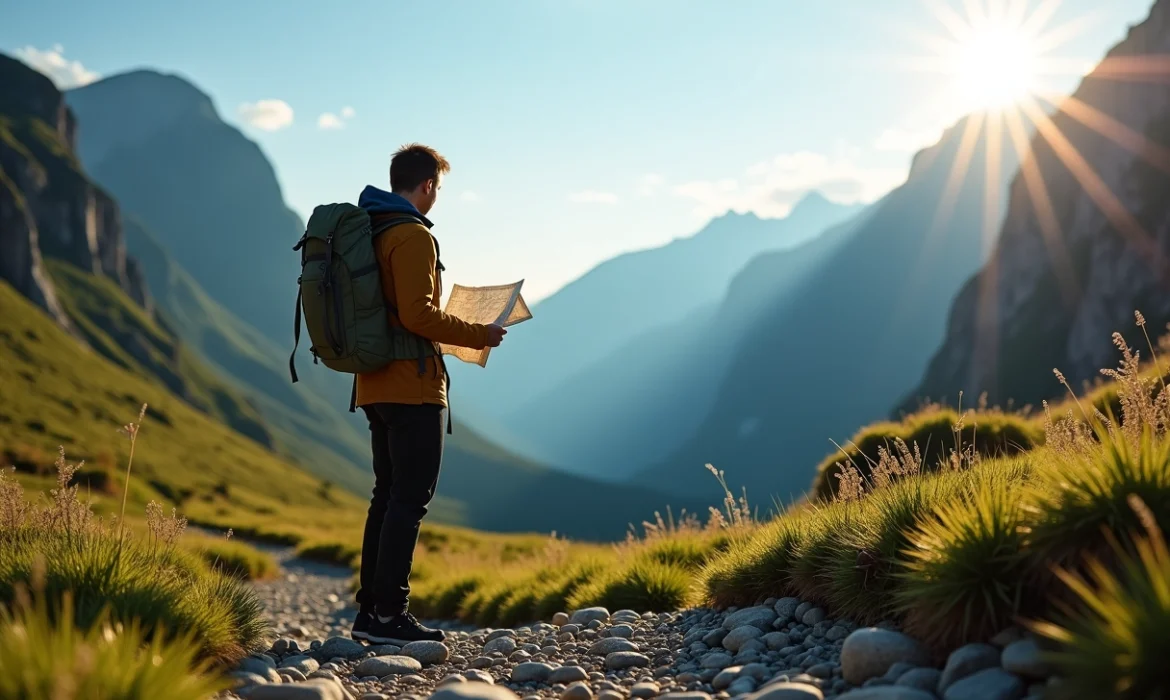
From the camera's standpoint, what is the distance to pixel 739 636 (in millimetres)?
6531

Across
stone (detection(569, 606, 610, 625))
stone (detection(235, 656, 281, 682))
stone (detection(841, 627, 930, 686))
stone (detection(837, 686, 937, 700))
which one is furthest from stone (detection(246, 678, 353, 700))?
stone (detection(569, 606, 610, 625))

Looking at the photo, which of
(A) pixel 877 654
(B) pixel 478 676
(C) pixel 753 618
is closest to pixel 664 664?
(C) pixel 753 618

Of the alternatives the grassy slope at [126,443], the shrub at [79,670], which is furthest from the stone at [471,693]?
the grassy slope at [126,443]

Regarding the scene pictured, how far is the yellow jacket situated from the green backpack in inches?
4.3

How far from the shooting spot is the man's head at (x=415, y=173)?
728cm

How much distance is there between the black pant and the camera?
22.7 feet

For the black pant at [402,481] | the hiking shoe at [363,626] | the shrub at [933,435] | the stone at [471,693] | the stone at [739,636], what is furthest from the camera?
the shrub at [933,435]

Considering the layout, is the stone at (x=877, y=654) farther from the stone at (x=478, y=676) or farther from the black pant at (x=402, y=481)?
the black pant at (x=402, y=481)

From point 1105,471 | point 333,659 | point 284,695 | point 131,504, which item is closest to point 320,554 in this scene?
point 131,504

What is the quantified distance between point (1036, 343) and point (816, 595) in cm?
11959

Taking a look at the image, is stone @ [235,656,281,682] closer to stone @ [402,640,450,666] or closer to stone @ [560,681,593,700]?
stone @ [402,640,450,666]

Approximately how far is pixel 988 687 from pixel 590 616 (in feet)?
16.3

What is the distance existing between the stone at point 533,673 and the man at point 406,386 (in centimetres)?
140

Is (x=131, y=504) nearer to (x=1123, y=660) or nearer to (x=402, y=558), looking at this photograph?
(x=402, y=558)
